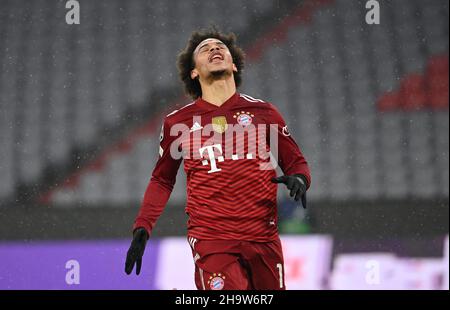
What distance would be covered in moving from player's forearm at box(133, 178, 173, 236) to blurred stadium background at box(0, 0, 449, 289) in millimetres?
1749

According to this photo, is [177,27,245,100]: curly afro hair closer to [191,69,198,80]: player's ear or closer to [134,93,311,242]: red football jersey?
[191,69,198,80]: player's ear

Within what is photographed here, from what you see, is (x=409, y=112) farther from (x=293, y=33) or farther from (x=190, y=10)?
(x=190, y=10)

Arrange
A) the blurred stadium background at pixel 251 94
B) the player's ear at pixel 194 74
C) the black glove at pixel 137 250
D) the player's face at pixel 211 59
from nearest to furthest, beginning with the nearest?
the black glove at pixel 137 250 → the player's face at pixel 211 59 → the player's ear at pixel 194 74 → the blurred stadium background at pixel 251 94

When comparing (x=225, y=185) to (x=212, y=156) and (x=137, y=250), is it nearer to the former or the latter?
(x=212, y=156)

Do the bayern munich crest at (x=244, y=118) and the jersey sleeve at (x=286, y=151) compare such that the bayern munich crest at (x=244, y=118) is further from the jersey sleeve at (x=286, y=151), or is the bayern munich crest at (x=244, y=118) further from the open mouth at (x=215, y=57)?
the open mouth at (x=215, y=57)

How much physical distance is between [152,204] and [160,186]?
0.10 meters

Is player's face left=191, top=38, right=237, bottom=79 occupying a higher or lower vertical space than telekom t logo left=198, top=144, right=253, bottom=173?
higher

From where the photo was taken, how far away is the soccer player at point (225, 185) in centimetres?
310

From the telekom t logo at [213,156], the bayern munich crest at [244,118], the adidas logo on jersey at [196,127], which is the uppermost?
the bayern munich crest at [244,118]

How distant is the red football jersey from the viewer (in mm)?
3145

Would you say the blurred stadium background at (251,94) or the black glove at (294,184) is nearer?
the black glove at (294,184)

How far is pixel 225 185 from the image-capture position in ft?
10.3

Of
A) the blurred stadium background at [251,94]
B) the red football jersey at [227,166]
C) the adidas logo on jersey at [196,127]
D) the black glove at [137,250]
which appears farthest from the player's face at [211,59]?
the blurred stadium background at [251,94]

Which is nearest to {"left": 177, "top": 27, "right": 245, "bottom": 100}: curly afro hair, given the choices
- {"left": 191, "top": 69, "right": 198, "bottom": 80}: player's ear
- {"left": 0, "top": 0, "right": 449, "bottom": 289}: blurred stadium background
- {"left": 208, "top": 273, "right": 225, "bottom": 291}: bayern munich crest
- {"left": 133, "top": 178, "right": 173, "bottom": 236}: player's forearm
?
{"left": 191, "top": 69, "right": 198, "bottom": 80}: player's ear
